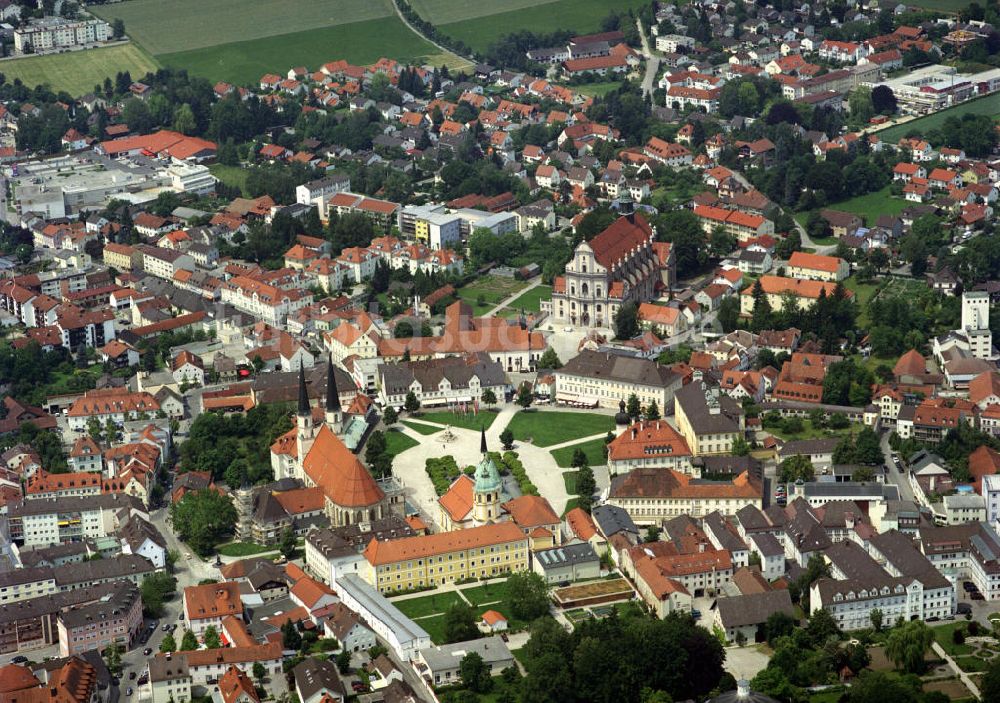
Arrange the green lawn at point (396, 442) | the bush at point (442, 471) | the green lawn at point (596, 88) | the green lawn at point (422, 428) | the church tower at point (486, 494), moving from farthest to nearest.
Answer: the green lawn at point (596, 88) < the green lawn at point (422, 428) < the green lawn at point (396, 442) < the bush at point (442, 471) < the church tower at point (486, 494)

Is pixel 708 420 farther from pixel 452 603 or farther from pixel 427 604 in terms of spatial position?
pixel 427 604

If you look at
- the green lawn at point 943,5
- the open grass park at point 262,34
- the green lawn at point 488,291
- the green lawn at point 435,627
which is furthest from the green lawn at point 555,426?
the green lawn at point 943,5

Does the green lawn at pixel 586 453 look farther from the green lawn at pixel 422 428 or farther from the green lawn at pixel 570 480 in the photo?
the green lawn at pixel 422 428

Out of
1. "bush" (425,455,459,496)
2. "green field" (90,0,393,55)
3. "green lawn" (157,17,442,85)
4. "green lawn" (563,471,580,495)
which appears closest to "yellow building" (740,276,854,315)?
"green lawn" (563,471,580,495)

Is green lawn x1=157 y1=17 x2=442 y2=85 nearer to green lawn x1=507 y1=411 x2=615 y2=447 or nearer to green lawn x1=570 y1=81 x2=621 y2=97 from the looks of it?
green lawn x1=570 y1=81 x2=621 y2=97

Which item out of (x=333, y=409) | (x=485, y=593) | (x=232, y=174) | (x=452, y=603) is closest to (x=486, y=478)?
(x=485, y=593)
